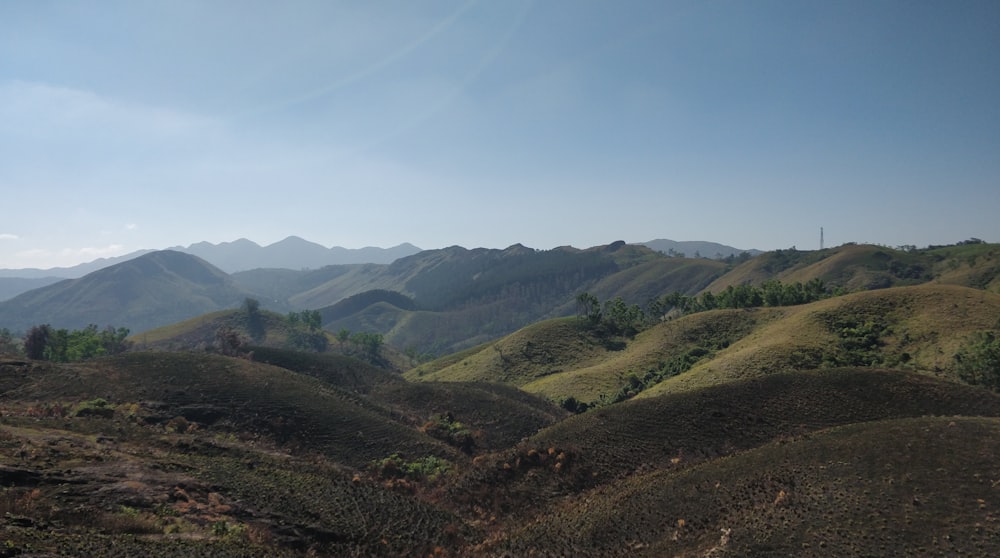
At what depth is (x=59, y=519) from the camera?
85.2ft

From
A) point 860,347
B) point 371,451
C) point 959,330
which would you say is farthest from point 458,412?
point 959,330

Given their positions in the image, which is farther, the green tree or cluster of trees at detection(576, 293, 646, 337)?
cluster of trees at detection(576, 293, 646, 337)

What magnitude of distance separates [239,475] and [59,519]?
13272 mm

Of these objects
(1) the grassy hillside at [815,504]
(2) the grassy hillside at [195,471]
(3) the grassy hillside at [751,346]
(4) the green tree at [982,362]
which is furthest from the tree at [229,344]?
(4) the green tree at [982,362]

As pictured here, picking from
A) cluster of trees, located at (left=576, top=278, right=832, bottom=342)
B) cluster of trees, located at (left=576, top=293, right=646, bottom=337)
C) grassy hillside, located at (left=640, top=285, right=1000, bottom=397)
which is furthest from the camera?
cluster of trees, located at (left=576, top=293, right=646, bottom=337)

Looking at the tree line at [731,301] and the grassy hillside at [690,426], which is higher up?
the tree line at [731,301]

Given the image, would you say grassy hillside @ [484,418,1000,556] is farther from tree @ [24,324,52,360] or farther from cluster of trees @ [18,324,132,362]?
cluster of trees @ [18,324,132,362]

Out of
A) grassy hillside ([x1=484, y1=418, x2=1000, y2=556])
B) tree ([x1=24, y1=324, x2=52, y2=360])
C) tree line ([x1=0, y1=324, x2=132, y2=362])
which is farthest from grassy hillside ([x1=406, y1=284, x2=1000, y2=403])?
tree line ([x1=0, y1=324, x2=132, y2=362])

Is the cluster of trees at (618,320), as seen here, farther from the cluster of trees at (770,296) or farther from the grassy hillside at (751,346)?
the cluster of trees at (770,296)

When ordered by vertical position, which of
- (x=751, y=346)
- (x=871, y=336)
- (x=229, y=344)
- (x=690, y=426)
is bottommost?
(x=690, y=426)

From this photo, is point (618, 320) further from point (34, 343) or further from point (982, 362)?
point (34, 343)

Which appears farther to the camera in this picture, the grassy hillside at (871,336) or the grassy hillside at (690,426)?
the grassy hillside at (871,336)

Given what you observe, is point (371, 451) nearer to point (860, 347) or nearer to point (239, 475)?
point (239, 475)

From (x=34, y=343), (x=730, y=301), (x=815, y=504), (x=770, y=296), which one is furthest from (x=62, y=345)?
(x=770, y=296)
